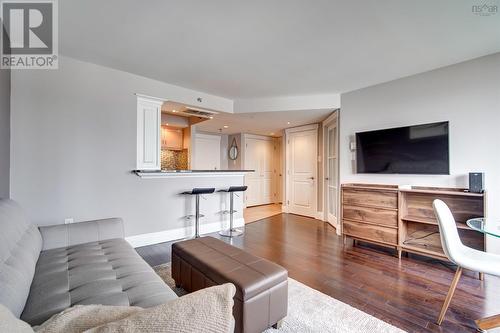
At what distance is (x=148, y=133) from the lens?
11.6ft

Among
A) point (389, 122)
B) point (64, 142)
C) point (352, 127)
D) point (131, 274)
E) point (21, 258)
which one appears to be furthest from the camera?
point (352, 127)

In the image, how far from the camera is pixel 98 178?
3.06m

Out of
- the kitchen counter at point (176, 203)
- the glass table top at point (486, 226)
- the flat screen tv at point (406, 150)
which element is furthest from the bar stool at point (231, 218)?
the glass table top at point (486, 226)

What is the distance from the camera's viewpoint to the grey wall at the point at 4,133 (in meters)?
2.22

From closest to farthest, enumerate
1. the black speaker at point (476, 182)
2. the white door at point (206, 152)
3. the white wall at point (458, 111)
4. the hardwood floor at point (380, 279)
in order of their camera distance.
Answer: the hardwood floor at point (380, 279) < the black speaker at point (476, 182) < the white wall at point (458, 111) < the white door at point (206, 152)

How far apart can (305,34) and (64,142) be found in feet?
9.86

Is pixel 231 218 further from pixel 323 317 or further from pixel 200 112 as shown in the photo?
pixel 323 317

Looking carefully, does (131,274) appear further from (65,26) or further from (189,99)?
(189,99)

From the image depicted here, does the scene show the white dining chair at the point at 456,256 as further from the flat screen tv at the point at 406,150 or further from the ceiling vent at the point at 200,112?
the ceiling vent at the point at 200,112

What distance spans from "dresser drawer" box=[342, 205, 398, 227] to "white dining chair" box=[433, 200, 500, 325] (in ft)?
3.52

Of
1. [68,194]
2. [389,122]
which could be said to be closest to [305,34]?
[389,122]

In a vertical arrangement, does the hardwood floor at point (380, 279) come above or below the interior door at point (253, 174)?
below

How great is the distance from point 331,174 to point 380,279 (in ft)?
8.62

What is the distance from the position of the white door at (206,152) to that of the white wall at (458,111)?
14.1 ft
